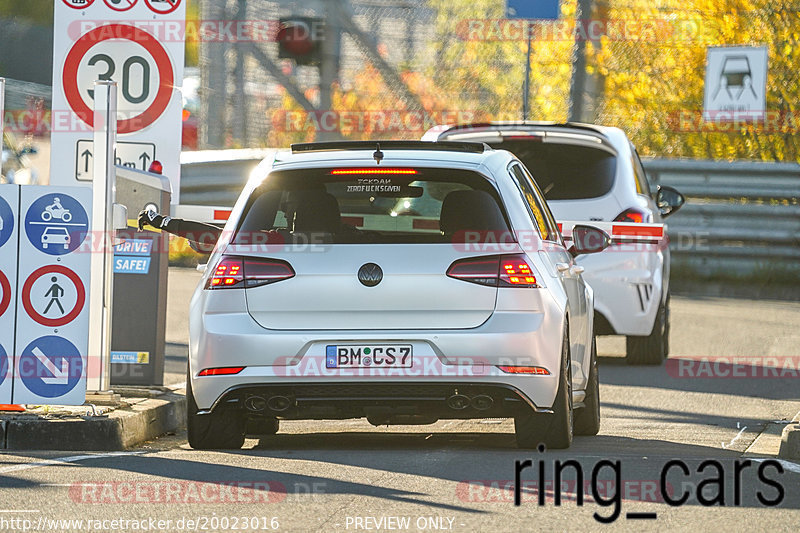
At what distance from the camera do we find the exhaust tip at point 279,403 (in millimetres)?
8914

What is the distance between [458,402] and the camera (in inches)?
350

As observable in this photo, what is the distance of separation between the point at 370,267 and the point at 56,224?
6.87ft

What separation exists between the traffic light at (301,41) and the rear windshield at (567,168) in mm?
6094

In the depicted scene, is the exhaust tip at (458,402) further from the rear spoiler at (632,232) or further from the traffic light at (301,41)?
the traffic light at (301,41)

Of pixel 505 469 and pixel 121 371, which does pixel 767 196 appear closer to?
pixel 121 371

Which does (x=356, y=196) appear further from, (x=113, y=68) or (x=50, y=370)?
(x=113, y=68)

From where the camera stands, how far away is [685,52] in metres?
24.9

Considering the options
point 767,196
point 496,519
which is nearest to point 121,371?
point 496,519

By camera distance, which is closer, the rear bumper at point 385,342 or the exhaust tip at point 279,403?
the rear bumper at point 385,342

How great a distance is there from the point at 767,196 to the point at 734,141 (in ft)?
6.79

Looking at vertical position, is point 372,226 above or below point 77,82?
below

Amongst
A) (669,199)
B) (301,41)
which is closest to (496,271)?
(669,199)

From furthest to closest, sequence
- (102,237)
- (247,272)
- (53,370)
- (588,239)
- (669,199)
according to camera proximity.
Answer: (669,199), (102,237), (588,239), (53,370), (247,272)

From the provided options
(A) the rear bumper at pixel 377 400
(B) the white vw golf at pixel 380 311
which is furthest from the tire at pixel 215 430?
(A) the rear bumper at pixel 377 400
